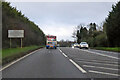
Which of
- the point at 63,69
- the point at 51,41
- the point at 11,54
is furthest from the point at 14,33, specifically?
the point at 63,69

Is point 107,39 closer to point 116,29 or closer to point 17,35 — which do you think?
point 116,29

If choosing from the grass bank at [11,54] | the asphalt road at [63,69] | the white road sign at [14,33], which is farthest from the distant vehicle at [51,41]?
the asphalt road at [63,69]

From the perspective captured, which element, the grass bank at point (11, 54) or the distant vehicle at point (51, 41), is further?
the distant vehicle at point (51, 41)

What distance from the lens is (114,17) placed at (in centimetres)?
4841

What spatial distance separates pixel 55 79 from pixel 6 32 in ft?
113

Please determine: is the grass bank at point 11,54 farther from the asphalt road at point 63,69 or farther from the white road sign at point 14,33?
the white road sign at point 14,33

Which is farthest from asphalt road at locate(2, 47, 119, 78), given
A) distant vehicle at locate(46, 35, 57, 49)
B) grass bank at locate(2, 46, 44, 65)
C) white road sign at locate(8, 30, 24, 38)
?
distant vehicle at locate(46, 35, 57, 49)

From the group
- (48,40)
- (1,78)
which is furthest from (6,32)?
(1,78)

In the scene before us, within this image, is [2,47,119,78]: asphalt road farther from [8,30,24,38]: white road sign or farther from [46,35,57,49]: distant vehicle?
[46,35,57,49]: distant vehicle

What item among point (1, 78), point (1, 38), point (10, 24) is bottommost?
point (1, 78)

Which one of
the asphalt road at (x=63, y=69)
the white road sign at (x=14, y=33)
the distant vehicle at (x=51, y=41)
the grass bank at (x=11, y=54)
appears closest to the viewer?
the asphalt road at (x=63, y=69)

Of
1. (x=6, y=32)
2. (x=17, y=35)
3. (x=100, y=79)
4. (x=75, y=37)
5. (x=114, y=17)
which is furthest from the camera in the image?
(x=75, y=37)

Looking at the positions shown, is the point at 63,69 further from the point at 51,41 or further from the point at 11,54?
the point at 51,41

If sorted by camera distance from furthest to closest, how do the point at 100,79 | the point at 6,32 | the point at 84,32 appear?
the point at 84,32
the point at 6,32
the point at 100,79
